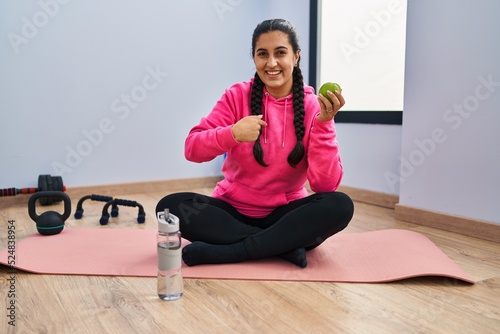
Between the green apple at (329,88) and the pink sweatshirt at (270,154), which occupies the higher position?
the green apple at (329,88)

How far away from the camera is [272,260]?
1463 mm

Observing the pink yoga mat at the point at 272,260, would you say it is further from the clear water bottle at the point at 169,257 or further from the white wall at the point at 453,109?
the white wall at the point at 453,109

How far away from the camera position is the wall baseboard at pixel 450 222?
1.74m

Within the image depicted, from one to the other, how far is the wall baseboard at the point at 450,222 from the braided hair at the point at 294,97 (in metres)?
0.78

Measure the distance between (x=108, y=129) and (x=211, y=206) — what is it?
148 centimetres

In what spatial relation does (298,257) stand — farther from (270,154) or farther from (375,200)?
(375,200)

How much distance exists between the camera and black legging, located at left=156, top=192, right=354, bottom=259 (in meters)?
1.39

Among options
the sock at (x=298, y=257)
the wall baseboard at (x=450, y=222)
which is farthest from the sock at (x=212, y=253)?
the wall baseboard at (x=450, y=222)

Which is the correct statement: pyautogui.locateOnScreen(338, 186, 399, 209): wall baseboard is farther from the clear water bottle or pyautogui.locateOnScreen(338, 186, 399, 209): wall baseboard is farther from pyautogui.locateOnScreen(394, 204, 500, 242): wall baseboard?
the clear water bottle

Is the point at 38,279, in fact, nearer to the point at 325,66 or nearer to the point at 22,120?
the point at 22,120

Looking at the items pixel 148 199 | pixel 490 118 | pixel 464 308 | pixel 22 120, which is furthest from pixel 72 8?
pixel 464 308

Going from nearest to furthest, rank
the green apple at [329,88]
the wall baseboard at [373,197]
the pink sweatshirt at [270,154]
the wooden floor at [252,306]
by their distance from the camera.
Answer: the wooden floor at [252,306]
the green apple at [329,88]
the pink sweatshirt at [270,154]
the wall baseboard at [373,197]

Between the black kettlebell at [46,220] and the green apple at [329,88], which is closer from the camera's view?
the green apple at [329,88]

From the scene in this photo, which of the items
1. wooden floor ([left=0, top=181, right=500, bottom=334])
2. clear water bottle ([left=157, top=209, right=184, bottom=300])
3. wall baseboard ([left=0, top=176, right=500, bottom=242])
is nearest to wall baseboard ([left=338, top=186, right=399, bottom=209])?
wall baseboard ([left=0, top=176, right=500, bottom=242])
